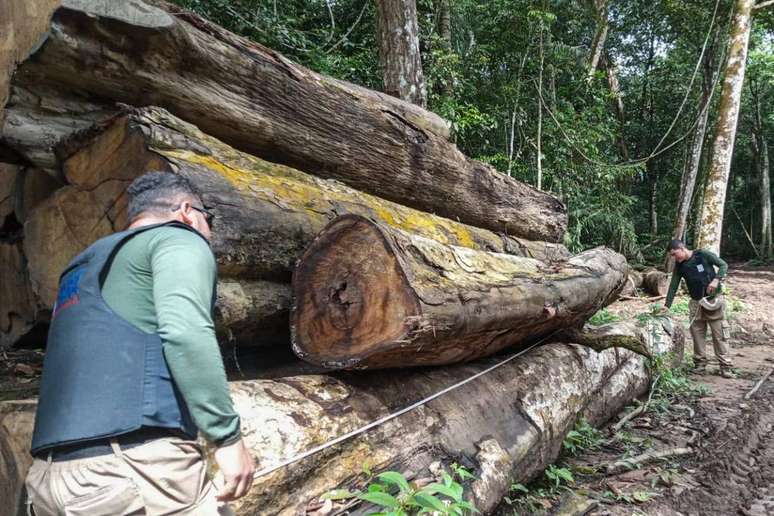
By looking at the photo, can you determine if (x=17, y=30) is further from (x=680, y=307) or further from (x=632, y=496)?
(x=680, y=307)

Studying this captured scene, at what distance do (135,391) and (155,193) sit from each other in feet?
2.17

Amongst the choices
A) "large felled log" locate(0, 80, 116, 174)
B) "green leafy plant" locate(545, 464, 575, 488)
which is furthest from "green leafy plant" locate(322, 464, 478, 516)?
"large felled log" locate(0, 80, 116, 174)

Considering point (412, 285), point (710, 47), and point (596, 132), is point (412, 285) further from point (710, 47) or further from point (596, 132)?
point (710, 47)

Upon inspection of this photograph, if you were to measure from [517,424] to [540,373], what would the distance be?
72 centimetres

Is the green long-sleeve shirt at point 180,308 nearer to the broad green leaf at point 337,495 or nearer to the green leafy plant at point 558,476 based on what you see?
the broad green leaf at point 337,495

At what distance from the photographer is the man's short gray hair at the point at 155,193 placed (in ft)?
5.68

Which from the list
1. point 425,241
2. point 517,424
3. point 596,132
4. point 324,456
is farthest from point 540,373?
point 596,132

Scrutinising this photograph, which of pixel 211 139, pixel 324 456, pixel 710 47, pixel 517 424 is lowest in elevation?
pixel 517 424

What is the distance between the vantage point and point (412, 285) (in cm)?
257

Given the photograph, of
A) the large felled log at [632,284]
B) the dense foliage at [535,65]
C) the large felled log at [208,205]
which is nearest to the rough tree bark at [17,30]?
the large felled log at [208,205]

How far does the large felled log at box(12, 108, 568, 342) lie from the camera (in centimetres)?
255

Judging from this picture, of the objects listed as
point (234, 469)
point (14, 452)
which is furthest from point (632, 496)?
point (14, 452)

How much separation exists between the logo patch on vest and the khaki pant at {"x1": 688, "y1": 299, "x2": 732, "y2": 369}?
294 inches

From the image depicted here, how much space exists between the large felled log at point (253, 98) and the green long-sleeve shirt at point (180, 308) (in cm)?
155
